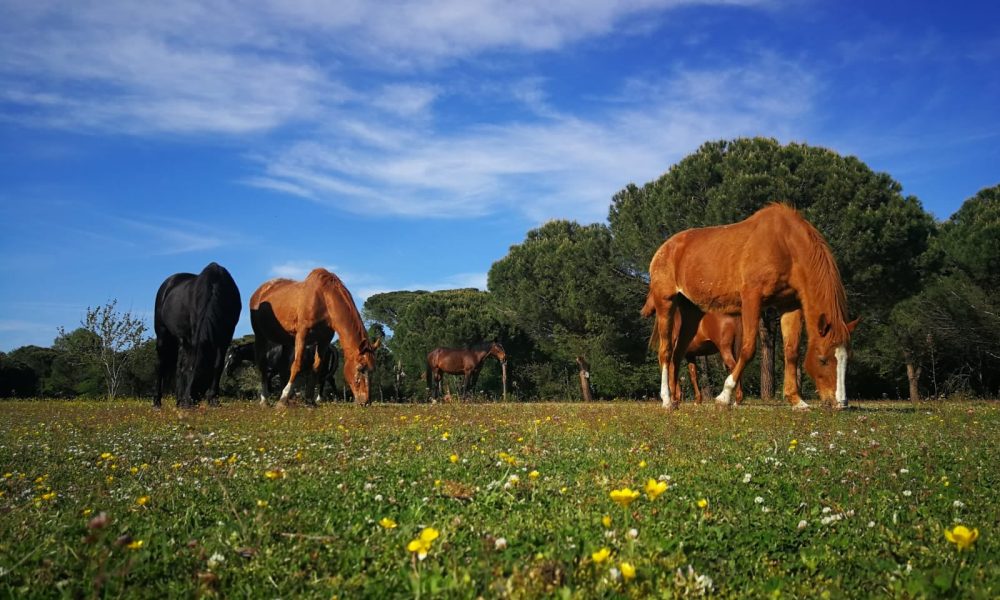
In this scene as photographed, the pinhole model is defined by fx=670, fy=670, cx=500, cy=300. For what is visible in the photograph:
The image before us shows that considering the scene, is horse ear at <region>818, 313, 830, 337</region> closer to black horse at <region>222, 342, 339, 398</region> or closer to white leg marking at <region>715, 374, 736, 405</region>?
white leg marking at <region>715, 374, 736, 405</region>

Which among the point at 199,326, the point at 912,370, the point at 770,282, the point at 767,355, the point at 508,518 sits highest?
the point at 770,282

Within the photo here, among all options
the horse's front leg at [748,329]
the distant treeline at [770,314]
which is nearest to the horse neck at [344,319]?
the horse's front leg at [748,329]

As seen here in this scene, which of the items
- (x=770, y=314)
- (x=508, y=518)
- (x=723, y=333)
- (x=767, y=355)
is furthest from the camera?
(x=770, y=314)

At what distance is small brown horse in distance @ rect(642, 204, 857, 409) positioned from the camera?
11344mm

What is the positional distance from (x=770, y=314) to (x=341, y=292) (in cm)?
1697

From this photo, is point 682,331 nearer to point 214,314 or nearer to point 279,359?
point 214,314

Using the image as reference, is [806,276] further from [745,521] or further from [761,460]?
[745,521]

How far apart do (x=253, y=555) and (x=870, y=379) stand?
125ft

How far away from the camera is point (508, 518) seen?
368cm

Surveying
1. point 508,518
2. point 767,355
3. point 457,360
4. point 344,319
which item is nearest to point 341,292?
point 344,319

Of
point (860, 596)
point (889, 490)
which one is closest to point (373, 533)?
point (860, 596)

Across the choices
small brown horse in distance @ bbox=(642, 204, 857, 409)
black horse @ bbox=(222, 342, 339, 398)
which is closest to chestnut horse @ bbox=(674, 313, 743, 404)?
small brown horse in distance @ bbox=(642, 204, 857, 409)

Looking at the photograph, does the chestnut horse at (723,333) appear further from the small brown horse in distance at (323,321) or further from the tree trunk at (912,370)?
the tree trunk at (912,370)

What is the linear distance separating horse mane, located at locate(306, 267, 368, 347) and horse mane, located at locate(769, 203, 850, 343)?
10189 mm
